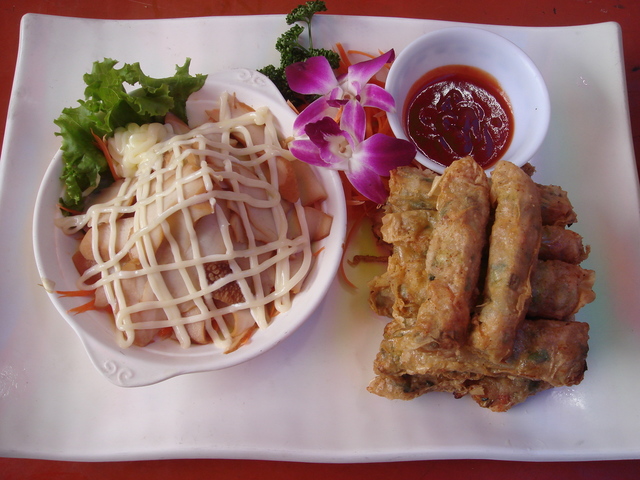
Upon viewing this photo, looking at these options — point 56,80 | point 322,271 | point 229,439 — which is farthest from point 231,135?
point 229,439

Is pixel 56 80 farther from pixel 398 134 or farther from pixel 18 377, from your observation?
pixel 398 134

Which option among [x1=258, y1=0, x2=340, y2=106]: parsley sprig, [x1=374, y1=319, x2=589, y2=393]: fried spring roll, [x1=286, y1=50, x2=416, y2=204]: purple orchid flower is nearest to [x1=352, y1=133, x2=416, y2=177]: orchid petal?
[x1=286, y1=50, x2=416, y2=204]: purple orchid flower

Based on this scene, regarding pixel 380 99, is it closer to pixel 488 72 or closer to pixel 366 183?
pixel 366 183

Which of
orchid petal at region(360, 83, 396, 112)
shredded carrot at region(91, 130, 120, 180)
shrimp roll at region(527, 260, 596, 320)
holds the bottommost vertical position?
shrimp roll at region(527, 260, 596, 320)

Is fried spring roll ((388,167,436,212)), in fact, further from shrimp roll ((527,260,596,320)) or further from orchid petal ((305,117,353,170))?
shrimp roll ((527,260,596,320))

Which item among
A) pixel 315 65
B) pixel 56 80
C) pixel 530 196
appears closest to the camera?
pixel 530 196

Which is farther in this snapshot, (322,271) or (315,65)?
(315,65)

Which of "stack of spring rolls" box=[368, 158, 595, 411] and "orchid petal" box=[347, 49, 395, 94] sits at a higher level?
"orchid petal" box=[347, 49, 395, 94]
